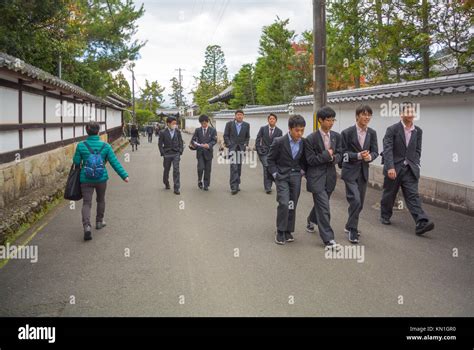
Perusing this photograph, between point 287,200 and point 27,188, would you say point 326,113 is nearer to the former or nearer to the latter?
point 287,200

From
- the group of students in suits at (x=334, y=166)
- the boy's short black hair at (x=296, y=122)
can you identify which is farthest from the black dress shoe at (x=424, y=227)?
the boy's short black hair at (x=296, y=122)

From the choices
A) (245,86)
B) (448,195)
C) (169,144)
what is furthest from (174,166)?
(245,86)

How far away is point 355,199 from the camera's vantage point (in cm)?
698

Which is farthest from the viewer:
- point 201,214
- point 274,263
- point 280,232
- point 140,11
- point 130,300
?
point 140,11

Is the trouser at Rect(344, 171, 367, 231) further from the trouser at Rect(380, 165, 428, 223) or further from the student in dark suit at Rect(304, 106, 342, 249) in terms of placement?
the trouser at Rect(380, 165, 428, 223)

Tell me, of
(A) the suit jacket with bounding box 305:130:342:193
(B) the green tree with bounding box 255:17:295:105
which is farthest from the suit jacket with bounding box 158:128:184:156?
(B) the green tree with bounding box 255:17:295:105

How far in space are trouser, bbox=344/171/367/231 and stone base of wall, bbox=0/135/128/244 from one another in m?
5.19

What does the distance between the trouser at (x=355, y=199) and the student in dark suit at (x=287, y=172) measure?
0.80 metres

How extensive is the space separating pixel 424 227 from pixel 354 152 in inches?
61.5

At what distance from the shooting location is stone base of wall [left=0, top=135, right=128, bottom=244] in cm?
797

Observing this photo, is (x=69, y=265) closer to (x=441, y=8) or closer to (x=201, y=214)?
(x=201, y=214)

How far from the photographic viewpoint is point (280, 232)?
684 centimetres

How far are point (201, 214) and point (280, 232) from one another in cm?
261

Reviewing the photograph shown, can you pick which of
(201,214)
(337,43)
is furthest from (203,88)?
(201,214)
